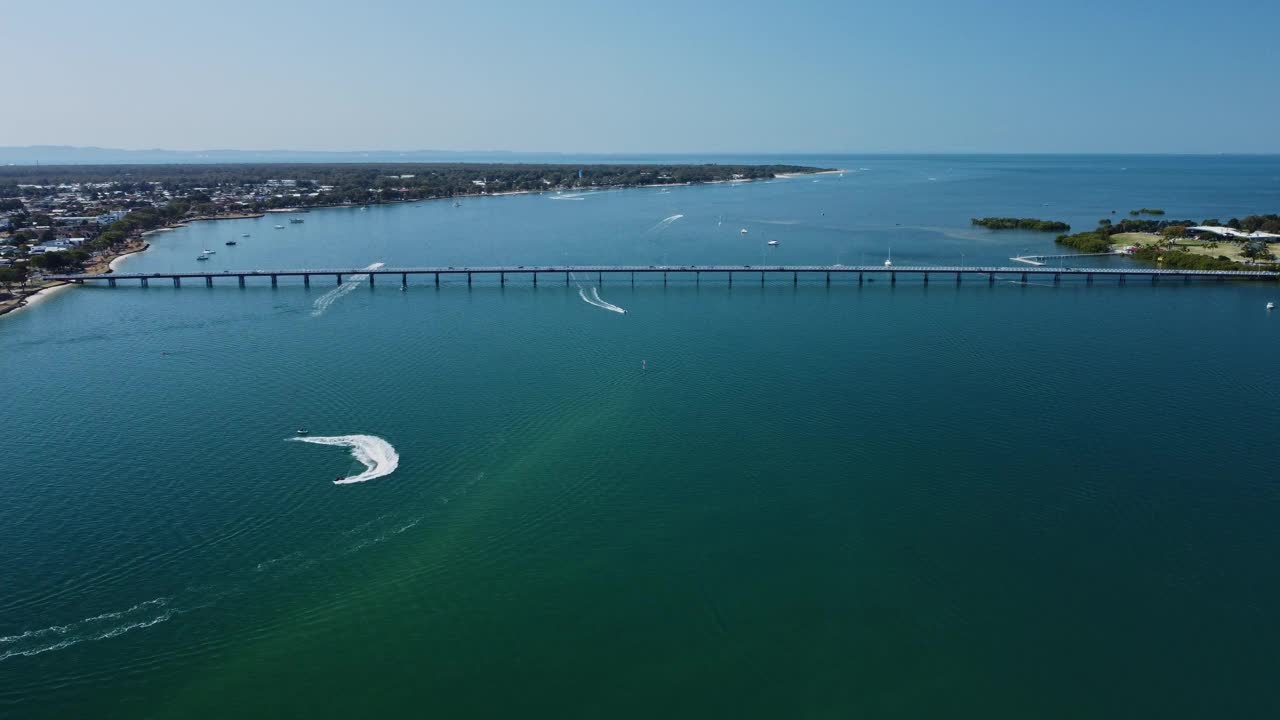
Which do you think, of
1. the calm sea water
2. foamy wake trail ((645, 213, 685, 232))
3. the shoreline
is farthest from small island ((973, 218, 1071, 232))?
the shoreline

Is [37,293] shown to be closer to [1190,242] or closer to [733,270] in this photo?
[733,270]

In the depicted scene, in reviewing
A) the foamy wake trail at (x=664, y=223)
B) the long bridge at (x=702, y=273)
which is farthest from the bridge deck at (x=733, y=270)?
the foamy wake trail at (x=664, y=223)

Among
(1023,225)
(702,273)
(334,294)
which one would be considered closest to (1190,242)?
(1023,225)

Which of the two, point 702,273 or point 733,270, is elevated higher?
point 733,270

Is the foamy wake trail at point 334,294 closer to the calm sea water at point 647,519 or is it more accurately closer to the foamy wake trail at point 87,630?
the calm sea water at point 647,519

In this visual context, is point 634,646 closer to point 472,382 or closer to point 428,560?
point 428,560

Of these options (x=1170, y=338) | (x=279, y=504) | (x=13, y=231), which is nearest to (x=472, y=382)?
(x=279, y=504)
